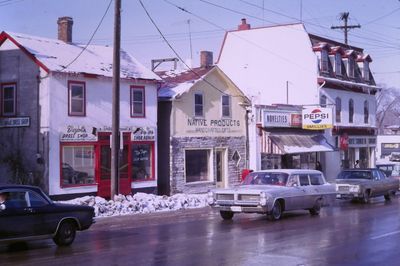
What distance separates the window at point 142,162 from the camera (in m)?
27.8

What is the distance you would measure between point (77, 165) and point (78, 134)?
4.12 ft

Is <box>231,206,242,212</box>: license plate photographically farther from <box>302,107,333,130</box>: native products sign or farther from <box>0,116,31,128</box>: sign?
<box>302,107,333,130</box>: native products sign

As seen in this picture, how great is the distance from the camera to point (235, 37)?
42500mm

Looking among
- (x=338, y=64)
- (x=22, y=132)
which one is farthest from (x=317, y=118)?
(x=22, y=132)

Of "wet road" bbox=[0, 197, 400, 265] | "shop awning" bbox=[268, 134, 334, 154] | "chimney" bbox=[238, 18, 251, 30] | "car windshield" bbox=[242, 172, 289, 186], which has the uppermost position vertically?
"chimney" bbox=[238, 18, 251, 30]

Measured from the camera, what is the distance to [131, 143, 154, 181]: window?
27.8 m

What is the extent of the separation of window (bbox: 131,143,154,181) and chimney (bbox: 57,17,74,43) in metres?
5.94

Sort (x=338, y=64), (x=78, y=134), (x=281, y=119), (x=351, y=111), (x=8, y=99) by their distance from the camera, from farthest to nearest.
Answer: (x=351, y=111)
(x=338, y=64)
(x=281, y=119)
(x=8, y=99)
(x=78, y=134)

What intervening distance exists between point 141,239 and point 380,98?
90.7m

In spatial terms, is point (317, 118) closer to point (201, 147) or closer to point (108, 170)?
point (201, 147)

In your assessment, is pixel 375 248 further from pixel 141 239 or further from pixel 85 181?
pixel 85 181

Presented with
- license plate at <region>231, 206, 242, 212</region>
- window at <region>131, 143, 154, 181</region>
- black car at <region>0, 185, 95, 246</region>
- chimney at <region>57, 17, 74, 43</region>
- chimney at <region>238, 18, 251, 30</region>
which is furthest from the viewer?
chimney at <region>238, 18, 251, 30</region>

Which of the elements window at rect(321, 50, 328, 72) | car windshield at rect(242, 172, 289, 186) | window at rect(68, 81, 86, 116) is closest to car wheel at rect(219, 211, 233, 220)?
car windshield at rect(242, 172, 289, 186)

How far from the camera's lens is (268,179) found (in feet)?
66.3
